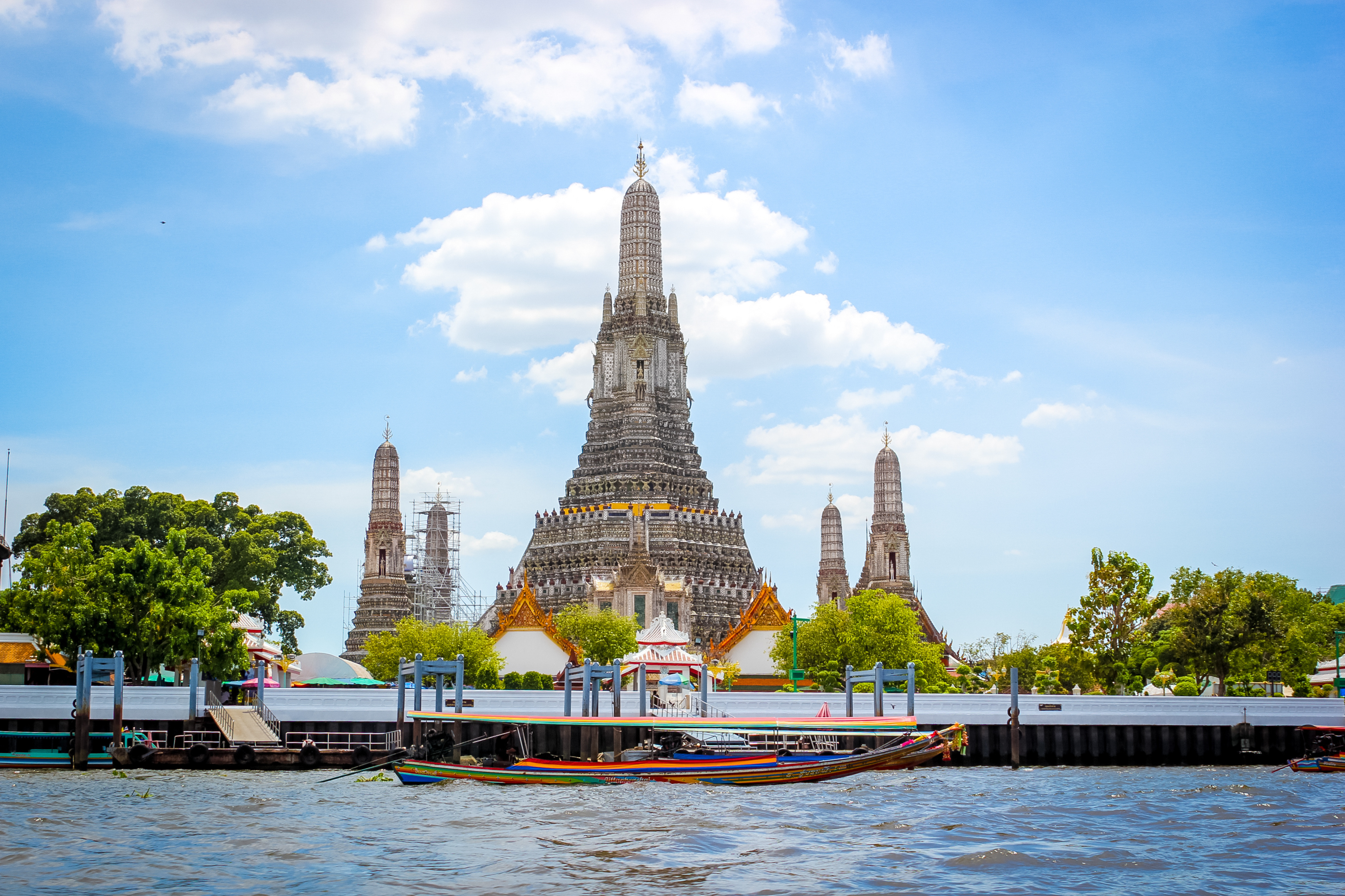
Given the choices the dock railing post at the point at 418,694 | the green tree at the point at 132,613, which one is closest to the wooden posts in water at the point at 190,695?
the green tree at the point at 132,613

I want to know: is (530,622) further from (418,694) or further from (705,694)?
(418,694)

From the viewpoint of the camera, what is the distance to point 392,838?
29.0 metres

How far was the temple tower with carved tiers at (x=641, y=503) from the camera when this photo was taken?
294 ft

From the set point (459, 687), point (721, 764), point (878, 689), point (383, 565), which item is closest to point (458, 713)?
point (459, 687)

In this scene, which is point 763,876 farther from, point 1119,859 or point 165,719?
point 165,719

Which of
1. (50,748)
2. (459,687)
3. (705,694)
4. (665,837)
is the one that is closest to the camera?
(665,837)

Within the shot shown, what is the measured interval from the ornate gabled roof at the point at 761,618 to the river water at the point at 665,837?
3750cm

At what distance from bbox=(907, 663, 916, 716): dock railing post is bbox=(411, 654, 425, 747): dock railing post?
13983mm

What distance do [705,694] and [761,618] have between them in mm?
31876

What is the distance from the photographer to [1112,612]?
194ft

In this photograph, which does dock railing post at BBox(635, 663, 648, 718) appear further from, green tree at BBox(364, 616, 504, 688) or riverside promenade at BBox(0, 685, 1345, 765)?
green tree at BBox(364, 616, 504, 688)

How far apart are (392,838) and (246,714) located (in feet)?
62.5

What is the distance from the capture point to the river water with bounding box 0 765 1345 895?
2447cm

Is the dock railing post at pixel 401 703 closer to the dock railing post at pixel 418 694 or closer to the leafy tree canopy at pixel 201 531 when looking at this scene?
the dock railing post at pixel 418 694
